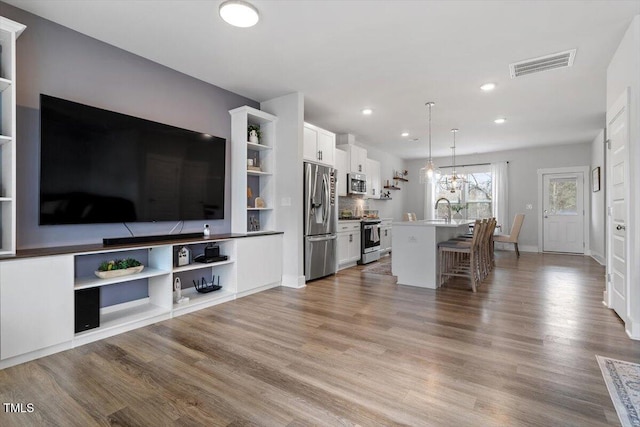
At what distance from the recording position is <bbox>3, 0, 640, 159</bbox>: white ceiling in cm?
258

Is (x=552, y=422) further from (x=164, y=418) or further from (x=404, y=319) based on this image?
(x=164, y=418)

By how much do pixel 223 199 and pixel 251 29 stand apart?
2.02 meters

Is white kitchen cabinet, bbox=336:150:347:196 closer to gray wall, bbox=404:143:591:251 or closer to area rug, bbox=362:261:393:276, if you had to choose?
area rug, bbox=362:261:393:276

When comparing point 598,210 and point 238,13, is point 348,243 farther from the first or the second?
point 598,210

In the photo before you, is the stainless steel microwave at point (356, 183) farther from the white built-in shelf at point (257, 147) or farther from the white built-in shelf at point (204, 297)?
the white built-in shelf at point (204, 297)

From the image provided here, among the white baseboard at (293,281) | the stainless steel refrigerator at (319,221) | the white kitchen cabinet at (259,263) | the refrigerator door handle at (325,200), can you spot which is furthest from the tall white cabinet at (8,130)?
the refrigerator door handle at (325,200)

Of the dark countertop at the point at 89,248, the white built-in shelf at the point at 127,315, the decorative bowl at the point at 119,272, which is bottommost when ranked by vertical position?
the white built-in shelf at the point at 127,315

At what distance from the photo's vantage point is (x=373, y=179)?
7.63 meters

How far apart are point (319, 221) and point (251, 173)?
1.28m

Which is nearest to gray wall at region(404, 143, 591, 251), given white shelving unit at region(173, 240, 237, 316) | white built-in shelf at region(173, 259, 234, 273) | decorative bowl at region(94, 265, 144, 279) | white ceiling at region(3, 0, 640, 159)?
white ceiling at region(3, 0, 640, 159)

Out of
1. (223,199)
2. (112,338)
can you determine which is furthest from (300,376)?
(223,199)

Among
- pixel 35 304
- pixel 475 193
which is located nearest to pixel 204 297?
pixel 35 304

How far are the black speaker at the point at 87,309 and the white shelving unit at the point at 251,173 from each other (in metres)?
1.80

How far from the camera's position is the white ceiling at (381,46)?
2.58 m
